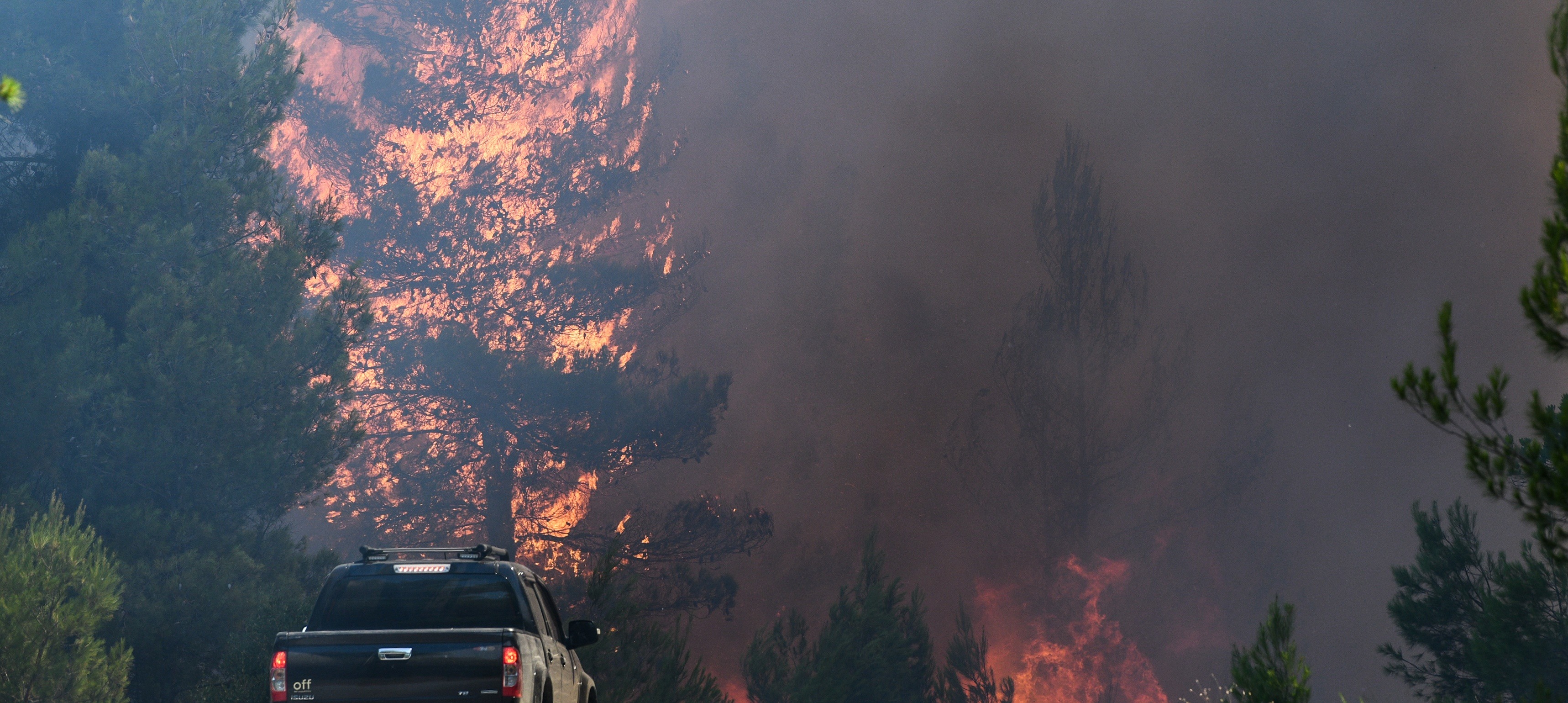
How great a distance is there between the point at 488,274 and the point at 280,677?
15.7 m

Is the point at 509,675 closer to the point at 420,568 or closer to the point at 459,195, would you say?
the point at 420,568

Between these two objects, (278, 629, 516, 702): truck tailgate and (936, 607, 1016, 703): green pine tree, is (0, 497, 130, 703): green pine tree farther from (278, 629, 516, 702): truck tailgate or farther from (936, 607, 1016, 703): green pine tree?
(936, 607, 1016, 703): green pine tree

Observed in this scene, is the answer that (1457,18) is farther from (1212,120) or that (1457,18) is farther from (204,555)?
(204,555)

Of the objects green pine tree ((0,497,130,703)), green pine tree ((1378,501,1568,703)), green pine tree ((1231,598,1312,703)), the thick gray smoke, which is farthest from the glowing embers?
the thick gray smoke

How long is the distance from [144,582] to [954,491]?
16.1 m

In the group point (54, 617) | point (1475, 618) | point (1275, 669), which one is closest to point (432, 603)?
point (54, 617)

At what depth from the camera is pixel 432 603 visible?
6930 mm

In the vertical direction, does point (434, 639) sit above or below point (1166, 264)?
below

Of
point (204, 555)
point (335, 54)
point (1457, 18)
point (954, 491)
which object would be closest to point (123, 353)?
point (204, 555)

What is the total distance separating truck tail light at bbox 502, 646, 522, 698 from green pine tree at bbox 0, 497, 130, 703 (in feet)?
9.54

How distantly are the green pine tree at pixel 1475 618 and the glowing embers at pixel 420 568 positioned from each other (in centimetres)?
910

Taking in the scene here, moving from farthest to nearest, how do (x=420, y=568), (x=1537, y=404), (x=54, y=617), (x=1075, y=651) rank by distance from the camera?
(x=1075, y=651) < (x=420, y=568) < (x=54, y=617) < (x=1537, y=404)

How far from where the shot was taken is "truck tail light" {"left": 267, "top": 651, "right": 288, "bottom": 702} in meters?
5.60

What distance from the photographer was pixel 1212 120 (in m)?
24.2
